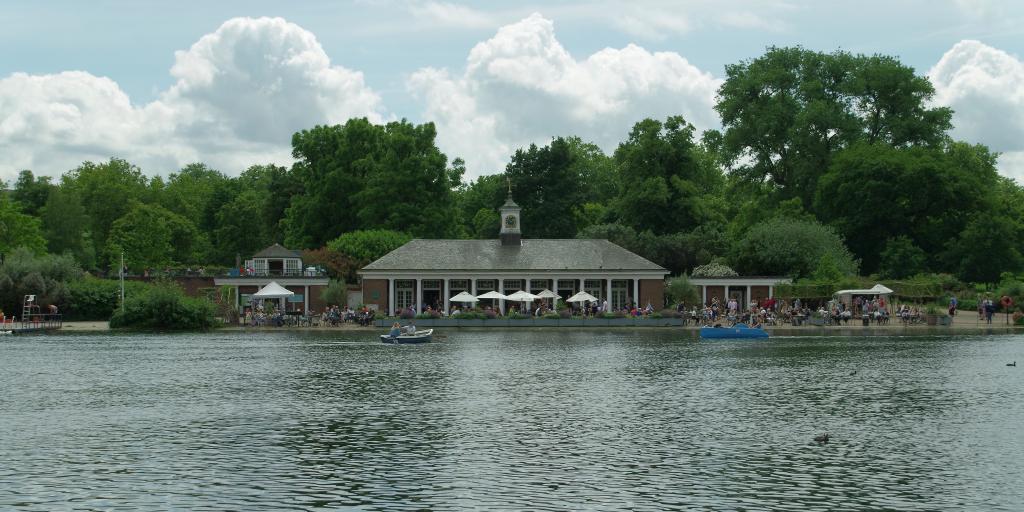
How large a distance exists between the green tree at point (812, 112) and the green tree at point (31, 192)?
72.9 meters

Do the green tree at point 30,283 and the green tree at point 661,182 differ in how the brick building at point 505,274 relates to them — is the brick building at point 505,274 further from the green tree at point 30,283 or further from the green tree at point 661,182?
the green tree at point 30,283

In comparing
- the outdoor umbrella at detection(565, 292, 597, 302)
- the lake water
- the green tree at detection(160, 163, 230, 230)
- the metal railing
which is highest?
the green tree at detection(160, 163, 230, 230)

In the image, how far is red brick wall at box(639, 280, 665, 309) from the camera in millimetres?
81688

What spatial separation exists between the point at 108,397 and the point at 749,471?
2204 centimetres

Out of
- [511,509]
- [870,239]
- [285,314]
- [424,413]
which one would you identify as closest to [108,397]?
[424,413]

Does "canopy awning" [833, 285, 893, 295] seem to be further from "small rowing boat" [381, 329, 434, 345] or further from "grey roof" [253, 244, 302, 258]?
"grey roof" [253, 244, 302, 258]

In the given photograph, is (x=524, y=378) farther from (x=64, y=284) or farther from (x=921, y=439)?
(x=64, y=284)

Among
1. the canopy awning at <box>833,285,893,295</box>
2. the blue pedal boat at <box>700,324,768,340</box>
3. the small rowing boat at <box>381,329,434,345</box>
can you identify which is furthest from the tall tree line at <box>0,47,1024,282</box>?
the small rowing boat at <box>381,329,434,345</box>

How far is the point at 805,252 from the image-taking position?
83.8 meters

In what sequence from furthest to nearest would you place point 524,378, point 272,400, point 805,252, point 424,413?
1. point 805,252
2. point 524,378
3. point 272,400
4. point 424,413

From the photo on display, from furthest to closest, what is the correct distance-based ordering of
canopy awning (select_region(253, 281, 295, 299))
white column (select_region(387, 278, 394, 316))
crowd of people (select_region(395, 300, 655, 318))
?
white column (select_region(387, 278, 394, 316)) < crowd of people (select_region(395, 300, 655, 318)) < canopy awning (select_region(253, 281, 295, 299))

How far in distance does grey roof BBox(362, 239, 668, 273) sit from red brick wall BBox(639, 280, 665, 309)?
1326 millimetres

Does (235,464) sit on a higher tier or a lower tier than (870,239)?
lower

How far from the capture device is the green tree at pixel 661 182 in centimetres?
9788
